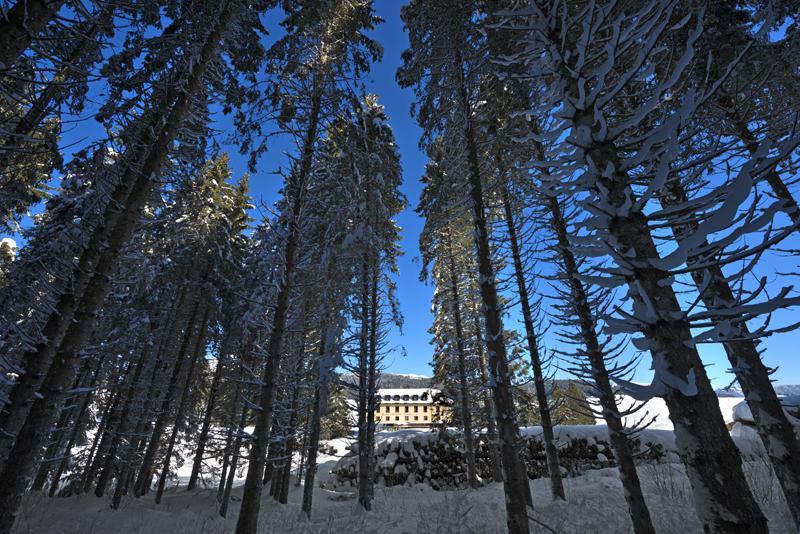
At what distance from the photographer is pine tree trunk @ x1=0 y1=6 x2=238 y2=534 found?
4.90 m

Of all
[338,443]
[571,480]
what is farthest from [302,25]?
[338,443]

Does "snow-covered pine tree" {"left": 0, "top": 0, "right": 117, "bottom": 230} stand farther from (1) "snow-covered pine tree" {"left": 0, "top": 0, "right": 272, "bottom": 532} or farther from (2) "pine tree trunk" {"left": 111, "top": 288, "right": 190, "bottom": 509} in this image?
(2) "pine tree trunk" {"left": 111, "top": 288, "right": 190, "bottom": 509}

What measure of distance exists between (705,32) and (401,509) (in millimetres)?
14237

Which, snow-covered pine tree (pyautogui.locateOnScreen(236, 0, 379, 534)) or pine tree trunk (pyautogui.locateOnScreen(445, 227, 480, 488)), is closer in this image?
snow-covered pine tree (pyautogui.locateOnScreen(236, 0, 379, 534))

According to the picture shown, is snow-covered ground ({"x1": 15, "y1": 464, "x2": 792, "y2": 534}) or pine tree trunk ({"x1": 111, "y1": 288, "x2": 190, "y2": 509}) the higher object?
pine tree trunk ({"x1": 111, "y1": 288, "x2": 190, "y2": 509})

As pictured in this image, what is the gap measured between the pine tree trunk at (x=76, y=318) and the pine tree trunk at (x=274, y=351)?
95.7 inches

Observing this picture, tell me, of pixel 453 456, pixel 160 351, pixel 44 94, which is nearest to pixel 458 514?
pixel 453 456

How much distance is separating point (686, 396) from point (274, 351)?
6290 mm

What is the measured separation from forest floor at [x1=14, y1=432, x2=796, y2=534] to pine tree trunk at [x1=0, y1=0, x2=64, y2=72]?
960 centimetres

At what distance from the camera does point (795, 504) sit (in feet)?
16.2

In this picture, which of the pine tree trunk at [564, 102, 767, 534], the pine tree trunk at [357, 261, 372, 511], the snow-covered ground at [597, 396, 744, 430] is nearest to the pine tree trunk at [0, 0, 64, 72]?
the pine tree trunk at [564, 102, 767, 534]

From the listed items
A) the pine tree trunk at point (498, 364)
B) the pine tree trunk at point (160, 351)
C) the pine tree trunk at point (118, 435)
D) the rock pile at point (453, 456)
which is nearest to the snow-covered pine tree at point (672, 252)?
the pine tree trunk at point (498, 364)

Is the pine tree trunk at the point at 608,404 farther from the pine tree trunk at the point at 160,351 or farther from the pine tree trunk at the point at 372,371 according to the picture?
the pine tree trunk at the point at 160,351

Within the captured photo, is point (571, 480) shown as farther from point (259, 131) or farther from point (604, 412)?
point (259, 131)
